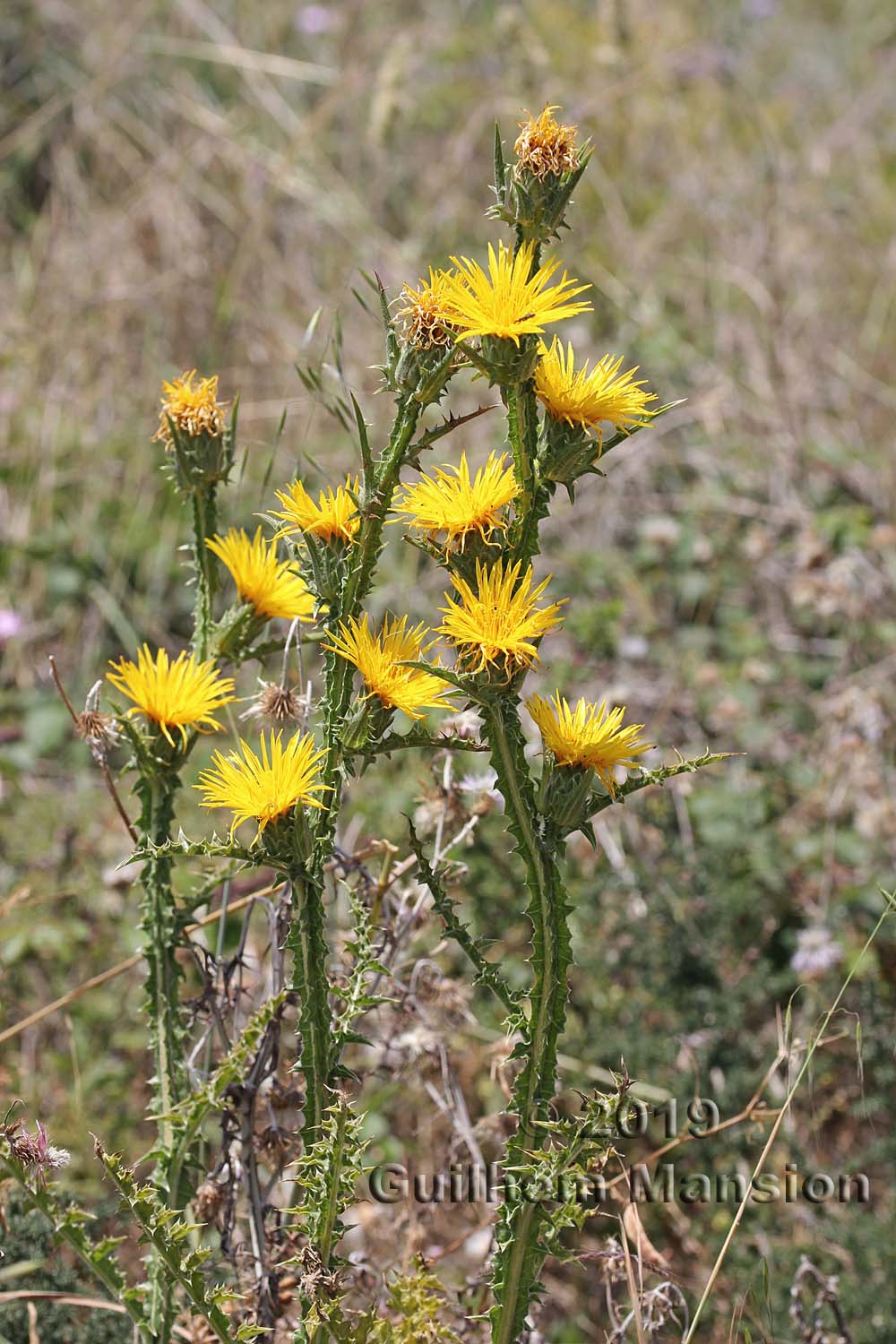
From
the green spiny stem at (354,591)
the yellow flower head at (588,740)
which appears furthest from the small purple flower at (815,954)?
the green spiny stem at (354,591)

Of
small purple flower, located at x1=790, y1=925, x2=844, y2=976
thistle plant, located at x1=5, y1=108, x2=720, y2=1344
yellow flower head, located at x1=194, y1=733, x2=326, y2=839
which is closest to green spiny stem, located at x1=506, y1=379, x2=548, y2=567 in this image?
thistle plant, located at x1=5, y1=108, x2=720, y2=1344

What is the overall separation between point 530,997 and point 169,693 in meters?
0.47

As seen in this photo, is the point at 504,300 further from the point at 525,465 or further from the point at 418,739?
the point at 418,739

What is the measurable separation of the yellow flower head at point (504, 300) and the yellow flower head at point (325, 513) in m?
0.20

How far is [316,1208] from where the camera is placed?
1159mm

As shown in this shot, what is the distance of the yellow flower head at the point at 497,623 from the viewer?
103cm

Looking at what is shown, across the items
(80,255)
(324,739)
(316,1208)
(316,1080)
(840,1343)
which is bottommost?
(840,1343)

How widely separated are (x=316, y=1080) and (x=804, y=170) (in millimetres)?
4557

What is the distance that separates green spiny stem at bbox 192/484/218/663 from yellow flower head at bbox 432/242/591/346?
1.45 feet

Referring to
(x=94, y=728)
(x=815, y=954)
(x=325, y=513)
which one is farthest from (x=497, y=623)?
(x=815, y=954)

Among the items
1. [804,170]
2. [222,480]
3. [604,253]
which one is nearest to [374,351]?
[604,253]

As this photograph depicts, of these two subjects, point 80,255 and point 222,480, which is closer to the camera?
point 222,480

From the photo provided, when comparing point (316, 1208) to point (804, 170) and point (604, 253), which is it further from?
point (804, 170)

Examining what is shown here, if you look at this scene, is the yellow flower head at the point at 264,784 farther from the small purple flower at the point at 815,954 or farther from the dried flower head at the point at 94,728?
the small purple flower at the point at 815,954
